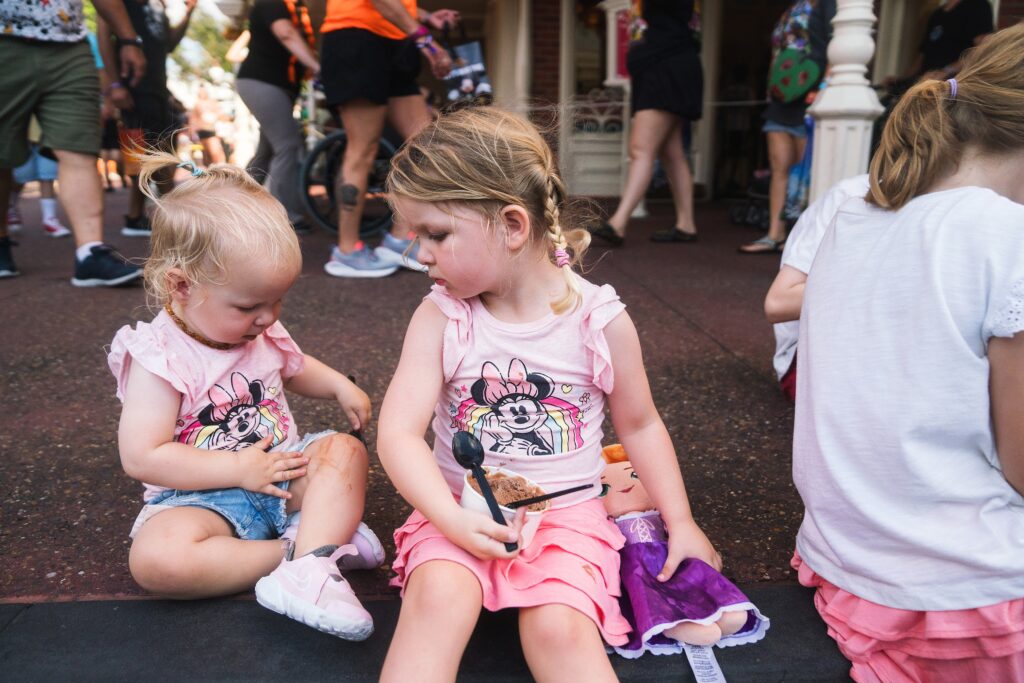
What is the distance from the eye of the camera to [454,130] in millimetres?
1598

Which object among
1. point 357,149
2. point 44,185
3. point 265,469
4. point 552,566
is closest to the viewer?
point 552,566

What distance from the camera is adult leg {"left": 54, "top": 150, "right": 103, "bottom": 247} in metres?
3.90

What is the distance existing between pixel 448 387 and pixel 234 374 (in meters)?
0.50

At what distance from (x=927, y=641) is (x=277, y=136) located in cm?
532

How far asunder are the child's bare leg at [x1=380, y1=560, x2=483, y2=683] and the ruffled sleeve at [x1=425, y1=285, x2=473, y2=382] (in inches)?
15.5

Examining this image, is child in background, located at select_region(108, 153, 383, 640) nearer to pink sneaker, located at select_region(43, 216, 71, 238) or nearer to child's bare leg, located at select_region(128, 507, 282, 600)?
child's bare leg, located at select_region(128, 507, 282, 600)

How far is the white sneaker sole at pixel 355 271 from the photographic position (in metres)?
4.63

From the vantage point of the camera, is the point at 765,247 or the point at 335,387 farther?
the point at 765,247

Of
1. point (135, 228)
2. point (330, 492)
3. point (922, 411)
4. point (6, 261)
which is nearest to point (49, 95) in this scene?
point (6, 261)

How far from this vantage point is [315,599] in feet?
4.82

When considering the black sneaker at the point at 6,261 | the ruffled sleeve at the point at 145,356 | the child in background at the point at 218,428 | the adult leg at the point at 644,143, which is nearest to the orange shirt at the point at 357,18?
the adult leg at the point at 644,143

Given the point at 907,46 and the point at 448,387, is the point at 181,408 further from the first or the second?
the point at 907,46

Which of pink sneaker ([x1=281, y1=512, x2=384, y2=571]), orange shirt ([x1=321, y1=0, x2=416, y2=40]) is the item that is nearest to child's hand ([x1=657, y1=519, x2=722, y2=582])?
pink sneaker ([x1=281, y1=512, x2=384, y2=571])

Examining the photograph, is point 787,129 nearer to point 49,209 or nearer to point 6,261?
point 6,261
